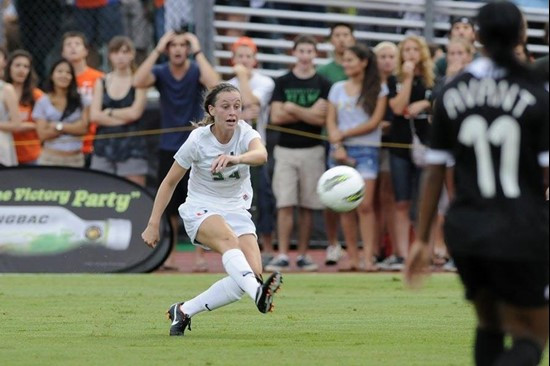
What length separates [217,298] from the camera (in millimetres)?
9898

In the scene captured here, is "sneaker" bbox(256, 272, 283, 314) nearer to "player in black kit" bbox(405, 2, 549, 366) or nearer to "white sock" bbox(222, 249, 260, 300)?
"white sock" bbox(222, 249, 260, 300)

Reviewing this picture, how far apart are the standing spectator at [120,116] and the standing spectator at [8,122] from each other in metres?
0.96

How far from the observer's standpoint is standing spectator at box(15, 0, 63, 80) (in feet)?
61.9

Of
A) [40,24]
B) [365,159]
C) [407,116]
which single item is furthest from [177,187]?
[40,24]

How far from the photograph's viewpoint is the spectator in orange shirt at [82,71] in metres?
17.1

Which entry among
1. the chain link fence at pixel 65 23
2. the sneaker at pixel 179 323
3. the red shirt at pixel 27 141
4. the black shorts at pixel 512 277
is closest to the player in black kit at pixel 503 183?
the black shorts at pixel 512 277

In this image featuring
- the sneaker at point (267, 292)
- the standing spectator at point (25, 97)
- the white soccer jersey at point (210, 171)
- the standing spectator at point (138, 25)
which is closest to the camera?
the sneaker at point (267, 292)

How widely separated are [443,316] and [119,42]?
23.1 ft

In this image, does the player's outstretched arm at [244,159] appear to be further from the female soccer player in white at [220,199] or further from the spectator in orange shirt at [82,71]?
the spectator in orange shirt at [82,71]

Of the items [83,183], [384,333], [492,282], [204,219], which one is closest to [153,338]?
[204,219]

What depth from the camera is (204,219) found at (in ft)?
32.9

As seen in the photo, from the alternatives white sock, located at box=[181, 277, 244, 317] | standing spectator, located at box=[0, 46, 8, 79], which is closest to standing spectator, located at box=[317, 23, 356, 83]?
standing spectator, located at box=[0, 46, 8, 79]

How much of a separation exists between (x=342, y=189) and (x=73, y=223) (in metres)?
4.29

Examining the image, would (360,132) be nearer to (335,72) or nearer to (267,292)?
(335,72)
